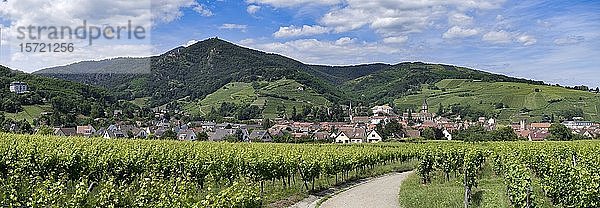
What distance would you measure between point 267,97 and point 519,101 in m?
76.6

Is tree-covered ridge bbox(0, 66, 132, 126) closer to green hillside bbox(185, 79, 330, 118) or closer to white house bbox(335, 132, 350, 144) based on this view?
green hillside bbox(185, 79, 330, 118)

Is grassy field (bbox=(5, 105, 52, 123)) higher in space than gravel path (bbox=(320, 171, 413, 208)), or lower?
higher

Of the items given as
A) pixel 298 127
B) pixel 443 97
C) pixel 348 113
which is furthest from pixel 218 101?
pixel 443 97

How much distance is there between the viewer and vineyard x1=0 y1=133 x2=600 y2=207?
39.4 feet

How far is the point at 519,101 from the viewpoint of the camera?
6201 inches

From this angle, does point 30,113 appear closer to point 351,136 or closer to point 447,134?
point 351,136

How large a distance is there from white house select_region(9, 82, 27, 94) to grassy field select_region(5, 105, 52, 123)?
952 cm

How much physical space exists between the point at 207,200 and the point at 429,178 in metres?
23.4

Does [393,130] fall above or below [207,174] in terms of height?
below

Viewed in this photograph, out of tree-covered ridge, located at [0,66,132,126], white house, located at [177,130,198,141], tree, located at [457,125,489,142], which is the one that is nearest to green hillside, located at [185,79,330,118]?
tree-covered ridge, located at [0,66,132,126]

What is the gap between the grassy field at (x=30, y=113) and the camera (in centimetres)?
10575

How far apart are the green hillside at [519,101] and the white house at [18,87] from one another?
120 metres

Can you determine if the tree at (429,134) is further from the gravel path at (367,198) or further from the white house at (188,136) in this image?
the gravel path at (367,198)

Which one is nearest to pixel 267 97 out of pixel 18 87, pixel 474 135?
pixel 18 87
